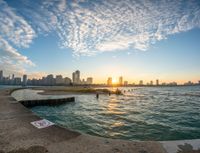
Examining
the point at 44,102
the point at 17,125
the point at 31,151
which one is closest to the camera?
the point at 31,151

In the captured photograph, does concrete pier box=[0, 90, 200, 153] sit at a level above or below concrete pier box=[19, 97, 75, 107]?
above

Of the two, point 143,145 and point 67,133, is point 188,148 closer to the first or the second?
point 143,145

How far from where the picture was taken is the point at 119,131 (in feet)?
43.5

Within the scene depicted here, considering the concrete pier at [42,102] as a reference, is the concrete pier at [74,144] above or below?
above

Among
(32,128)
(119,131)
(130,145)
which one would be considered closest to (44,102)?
(119,131)

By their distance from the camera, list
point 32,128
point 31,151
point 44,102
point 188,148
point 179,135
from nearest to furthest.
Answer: point 31,151 < point 188,148 < point 32,128 < point 179,135 < point 44,102

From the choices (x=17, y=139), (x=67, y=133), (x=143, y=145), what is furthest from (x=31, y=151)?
(x=143, y=145)

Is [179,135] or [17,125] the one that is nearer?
[17,125]

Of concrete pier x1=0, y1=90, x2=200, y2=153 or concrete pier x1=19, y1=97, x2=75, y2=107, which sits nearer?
concrete pier x1=0, y1=90, x2=200, y2=153

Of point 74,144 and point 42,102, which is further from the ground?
point 74,144

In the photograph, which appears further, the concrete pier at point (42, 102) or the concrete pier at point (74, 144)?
the concrete pier at point (42, 102)

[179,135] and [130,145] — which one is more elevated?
[130,145]

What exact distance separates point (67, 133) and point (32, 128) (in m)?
2.36

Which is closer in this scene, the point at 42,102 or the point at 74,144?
the point at 74,144
